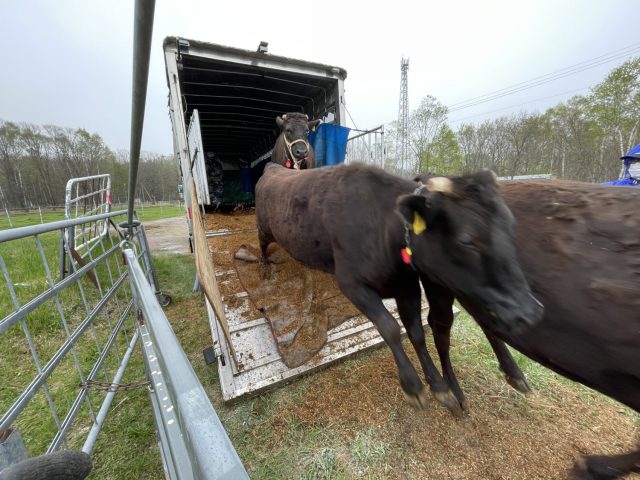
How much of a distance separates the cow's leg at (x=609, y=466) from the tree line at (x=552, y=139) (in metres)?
24.4

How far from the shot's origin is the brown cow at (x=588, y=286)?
124 cm

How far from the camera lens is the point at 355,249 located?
234 centimetres

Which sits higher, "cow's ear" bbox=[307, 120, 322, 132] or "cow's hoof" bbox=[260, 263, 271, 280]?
"cow's ear" bbox=[307, 120, 322, 132]

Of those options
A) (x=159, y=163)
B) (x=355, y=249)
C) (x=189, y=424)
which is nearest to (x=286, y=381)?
(x=355, y=249)

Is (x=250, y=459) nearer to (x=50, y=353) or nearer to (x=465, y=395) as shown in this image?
(x=465, y=395)

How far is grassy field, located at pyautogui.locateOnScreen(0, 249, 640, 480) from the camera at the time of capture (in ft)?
6.68

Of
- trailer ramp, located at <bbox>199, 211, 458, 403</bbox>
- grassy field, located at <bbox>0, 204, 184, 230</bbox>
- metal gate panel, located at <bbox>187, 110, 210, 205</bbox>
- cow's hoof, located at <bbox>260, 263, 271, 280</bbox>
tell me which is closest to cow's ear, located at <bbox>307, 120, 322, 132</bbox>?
metal gate panel, located at <bbox>187, 110, 210, 205</bbox>

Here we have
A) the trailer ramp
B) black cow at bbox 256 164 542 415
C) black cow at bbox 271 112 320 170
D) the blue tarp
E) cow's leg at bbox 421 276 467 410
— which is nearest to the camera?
black cow at bbox 256 164 542 415

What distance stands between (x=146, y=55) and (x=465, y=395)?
131 inches

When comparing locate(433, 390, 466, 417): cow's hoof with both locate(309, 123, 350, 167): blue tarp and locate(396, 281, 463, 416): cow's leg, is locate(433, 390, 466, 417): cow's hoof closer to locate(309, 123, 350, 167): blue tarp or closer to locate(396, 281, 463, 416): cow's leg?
locate(396, 281, 463, 416): cow's leg

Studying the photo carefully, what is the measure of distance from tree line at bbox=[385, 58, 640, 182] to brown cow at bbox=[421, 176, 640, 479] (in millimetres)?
24338

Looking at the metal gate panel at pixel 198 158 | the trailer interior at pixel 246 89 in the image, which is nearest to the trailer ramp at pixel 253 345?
the metal gate panel at pixel 198 158

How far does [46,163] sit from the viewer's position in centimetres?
4259

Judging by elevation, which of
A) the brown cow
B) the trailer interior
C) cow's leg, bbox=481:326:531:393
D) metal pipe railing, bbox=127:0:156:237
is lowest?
cow's leg, bbox=481:326:531:393
